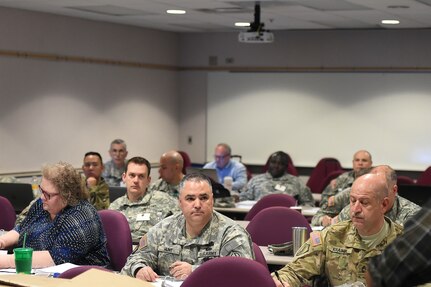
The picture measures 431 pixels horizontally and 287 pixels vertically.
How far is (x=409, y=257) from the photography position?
224cm

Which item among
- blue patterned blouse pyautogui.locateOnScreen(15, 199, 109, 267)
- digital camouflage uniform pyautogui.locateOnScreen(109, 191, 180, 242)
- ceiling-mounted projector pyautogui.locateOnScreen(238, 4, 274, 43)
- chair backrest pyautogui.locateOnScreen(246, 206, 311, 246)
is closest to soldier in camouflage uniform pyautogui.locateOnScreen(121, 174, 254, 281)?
blue patterned blouse pyautogui.locateOnScreen(15, 199, 109, 267)

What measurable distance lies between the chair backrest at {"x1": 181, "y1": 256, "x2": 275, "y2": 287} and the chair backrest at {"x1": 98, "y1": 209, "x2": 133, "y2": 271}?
1939 millimetres

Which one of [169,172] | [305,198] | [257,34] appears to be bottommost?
[305,198]

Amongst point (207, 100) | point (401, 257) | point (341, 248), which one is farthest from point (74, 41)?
point (401, 257)

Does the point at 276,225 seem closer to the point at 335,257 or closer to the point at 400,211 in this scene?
the point at 400,211

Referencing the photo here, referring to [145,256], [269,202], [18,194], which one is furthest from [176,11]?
[145,256]

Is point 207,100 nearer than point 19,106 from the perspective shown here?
No

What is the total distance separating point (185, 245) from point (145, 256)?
0.26 m

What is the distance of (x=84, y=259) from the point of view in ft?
17.9

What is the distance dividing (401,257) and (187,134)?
12.6m

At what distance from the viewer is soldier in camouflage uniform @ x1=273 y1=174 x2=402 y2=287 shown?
4699mm

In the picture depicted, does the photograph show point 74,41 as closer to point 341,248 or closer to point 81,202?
point 81,202

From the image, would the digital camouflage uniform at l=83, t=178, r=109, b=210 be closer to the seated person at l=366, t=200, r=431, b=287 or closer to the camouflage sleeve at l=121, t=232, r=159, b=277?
the camouflage sleeve at l=121, t=232, r=159, b=277

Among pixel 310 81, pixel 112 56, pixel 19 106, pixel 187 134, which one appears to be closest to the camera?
pixel 19 106
